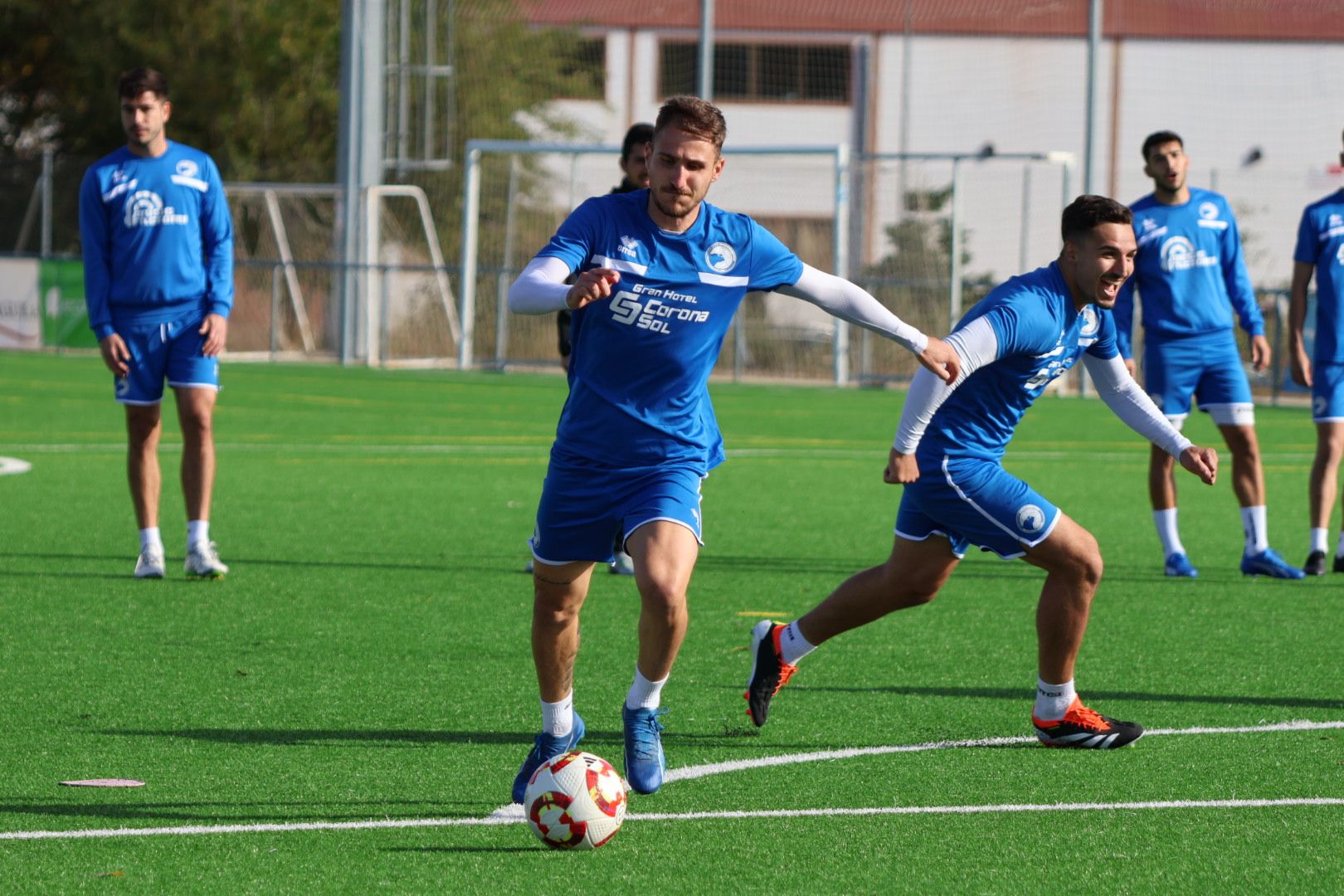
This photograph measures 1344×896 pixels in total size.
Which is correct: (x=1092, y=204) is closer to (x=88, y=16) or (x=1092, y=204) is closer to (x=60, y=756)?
(x=60, y=756)

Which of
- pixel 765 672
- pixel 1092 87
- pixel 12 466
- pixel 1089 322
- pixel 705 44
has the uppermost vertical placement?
pixel 705 44

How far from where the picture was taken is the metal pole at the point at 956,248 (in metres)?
26.6

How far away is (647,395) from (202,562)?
178 inches

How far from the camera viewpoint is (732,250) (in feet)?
17.0

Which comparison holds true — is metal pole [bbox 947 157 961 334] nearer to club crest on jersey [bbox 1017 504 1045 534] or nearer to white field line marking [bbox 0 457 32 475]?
white field line marking [bbox 0 457 32 475]

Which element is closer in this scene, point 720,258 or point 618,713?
point 720,258

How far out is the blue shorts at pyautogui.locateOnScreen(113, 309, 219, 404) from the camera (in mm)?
8969

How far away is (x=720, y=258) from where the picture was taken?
17.0ft

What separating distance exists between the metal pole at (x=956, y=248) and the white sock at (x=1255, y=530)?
16.5 meters

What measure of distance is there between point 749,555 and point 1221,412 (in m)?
2.56

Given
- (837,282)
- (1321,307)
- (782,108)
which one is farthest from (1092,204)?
(782,108)

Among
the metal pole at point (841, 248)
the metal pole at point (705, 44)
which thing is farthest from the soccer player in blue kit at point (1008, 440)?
the metal pole at point (705, 44)

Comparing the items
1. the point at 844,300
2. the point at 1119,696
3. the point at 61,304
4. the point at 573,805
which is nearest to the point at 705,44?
the point at 61,304

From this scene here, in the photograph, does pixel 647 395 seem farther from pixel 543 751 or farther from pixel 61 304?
pixel 61 304
